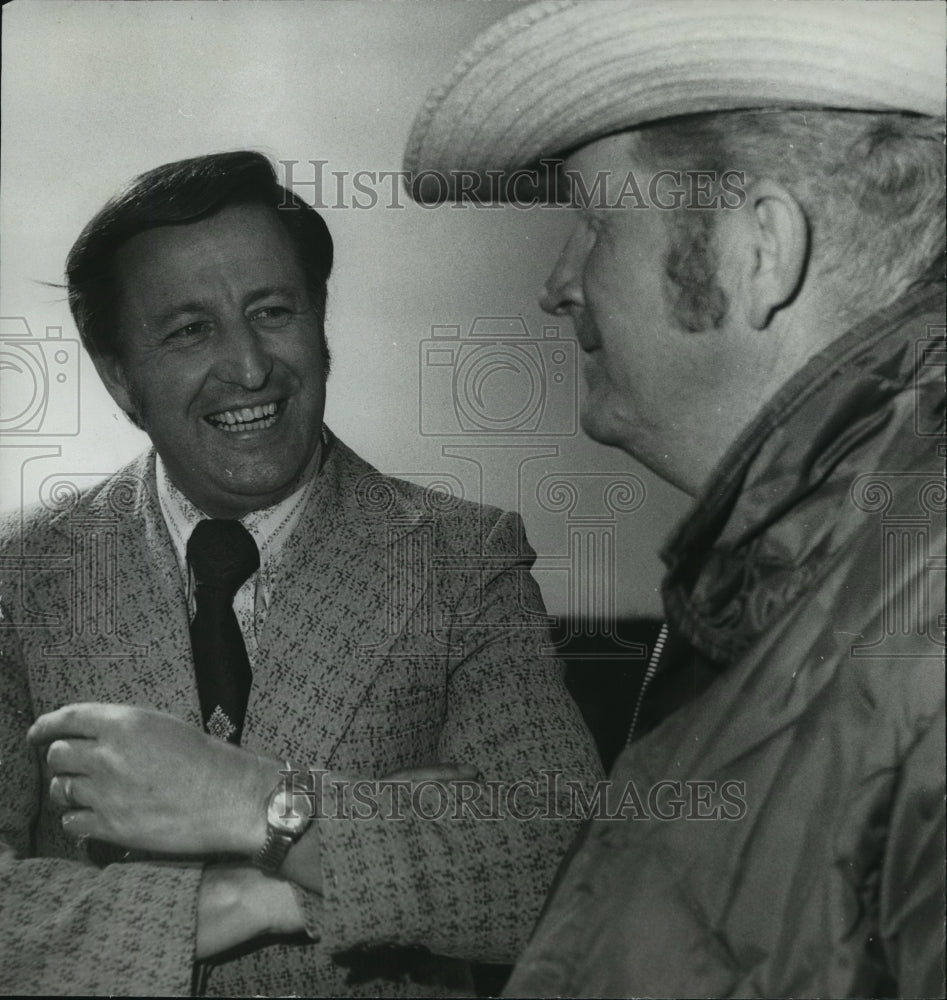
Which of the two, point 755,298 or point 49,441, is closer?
point 755,298

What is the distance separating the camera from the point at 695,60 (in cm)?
165

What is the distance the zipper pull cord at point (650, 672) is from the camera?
1.81 metres

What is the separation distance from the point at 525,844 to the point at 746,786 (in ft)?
1.07

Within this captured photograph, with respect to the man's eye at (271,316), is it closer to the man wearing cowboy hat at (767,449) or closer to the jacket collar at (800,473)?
the man wearing cowboy hat at (767,449)

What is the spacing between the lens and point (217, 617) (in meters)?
1.84

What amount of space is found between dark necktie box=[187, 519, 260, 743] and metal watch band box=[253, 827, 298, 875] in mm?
158

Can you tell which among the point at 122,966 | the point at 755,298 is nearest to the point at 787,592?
the point at 755,298

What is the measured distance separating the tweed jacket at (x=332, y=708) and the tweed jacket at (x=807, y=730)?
6.4 inches

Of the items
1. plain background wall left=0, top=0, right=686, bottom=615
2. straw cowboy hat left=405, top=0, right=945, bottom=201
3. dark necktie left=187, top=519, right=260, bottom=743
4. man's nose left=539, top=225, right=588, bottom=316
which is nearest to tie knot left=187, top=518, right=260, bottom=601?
dark necktie left=187, top=519, right=260, bottom=743

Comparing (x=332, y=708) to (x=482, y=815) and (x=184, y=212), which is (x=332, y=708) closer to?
(x=482, y=815)

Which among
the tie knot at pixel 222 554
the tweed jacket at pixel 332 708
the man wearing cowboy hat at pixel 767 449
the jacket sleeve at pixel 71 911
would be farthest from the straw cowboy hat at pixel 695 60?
the jacket sleeve at pixel 71 911

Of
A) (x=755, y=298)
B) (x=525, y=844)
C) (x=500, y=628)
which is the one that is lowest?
(x=525, y=844)

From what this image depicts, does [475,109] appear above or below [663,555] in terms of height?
above

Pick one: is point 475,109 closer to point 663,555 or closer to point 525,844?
point 663,555
